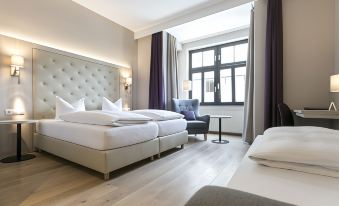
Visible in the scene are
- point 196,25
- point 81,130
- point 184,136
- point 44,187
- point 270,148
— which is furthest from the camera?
point 196,25

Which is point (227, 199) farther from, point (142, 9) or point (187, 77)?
point (187, 77)

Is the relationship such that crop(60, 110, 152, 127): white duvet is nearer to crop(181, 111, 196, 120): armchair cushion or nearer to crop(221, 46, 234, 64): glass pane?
crop(181, 111, 196, 120): armchair cushion

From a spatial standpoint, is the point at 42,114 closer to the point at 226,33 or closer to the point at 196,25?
the point at 196,25

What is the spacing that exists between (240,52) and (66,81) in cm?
427

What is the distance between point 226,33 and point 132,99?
316cm

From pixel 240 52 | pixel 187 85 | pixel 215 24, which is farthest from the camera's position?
pixel 187 85

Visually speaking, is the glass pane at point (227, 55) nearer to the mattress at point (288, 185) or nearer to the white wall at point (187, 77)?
the white wall at point (187, 77)

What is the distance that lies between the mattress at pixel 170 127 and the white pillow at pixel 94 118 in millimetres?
804

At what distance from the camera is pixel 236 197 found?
1.45 feet

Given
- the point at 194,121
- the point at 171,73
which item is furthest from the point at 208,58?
the point at 194,121

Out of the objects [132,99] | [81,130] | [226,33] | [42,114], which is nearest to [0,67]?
[42,114]

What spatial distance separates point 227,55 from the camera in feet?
16.2

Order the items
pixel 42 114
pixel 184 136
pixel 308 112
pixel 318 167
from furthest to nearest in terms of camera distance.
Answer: pixel 184 136, pixel 42 114, pixel 308 112, pixel 318 167

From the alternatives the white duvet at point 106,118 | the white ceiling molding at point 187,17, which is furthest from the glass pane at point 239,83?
the white duvet at point 106,118
